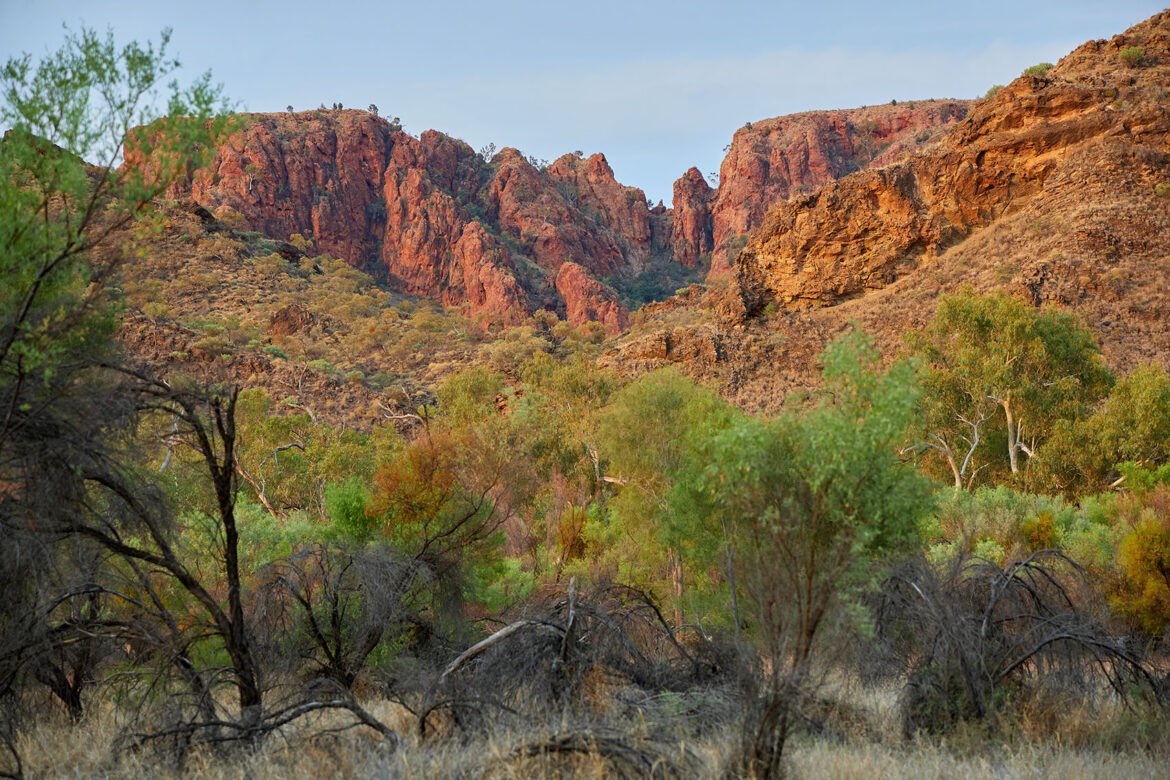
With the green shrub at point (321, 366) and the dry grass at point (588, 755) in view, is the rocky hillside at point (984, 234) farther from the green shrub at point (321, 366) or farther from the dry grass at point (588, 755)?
the dry grass at point (588, 755)

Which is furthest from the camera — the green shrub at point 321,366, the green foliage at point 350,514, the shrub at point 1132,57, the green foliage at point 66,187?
the green shrub at point 321,366

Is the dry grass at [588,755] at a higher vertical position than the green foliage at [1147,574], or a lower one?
higher

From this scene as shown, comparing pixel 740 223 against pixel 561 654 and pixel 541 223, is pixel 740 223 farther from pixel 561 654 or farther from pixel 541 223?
pixel 561 654

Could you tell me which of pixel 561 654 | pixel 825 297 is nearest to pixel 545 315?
pixel 825 297

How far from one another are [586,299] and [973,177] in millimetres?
53597

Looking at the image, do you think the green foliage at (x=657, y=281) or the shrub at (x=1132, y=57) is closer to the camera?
the shrub at (x=1132, y=57)

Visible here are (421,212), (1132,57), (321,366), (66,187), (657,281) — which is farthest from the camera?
(657,281)

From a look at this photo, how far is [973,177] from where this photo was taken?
4331 centimetres

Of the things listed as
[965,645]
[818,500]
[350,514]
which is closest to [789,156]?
[350,514]

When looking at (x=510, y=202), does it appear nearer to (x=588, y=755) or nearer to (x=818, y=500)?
(x=818, y=500)

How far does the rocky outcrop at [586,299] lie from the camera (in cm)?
8875

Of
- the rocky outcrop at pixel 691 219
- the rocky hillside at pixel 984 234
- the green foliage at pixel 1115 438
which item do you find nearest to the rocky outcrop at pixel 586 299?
the rocky outcrop at pixel 691 219

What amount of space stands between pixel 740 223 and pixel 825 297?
65.6 meters

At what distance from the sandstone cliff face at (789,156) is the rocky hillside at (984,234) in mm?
54260
